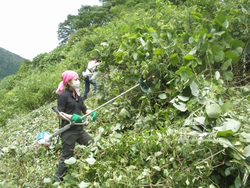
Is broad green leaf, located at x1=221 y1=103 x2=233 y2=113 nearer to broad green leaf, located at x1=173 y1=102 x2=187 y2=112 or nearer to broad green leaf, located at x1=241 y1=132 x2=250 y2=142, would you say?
broad green leaf, located at x1=241 y1=132 x2=250 y2=142

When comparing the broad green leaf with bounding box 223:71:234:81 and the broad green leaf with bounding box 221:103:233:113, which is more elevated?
the broad green leaf with bounding box 223:71:234:81

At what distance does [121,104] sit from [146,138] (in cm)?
120

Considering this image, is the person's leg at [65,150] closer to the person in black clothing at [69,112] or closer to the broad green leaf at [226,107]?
the person in black clothing at [69,112]

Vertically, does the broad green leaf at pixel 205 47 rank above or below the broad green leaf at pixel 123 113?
above

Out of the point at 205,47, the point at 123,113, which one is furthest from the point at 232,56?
the point at 123,113

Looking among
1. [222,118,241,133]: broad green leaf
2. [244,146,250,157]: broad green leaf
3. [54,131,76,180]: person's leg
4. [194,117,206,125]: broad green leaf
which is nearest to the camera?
[244,146,250,157]: broad green leaf

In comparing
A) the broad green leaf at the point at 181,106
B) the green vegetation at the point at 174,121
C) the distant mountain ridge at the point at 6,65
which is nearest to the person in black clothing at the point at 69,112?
the green vegetation at the point at 174,121

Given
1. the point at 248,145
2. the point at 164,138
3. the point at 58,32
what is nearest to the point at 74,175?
the point at 164,138

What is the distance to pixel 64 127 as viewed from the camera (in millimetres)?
2455

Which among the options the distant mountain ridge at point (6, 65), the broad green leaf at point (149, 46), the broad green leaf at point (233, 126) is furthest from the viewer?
the distant mountain ridge at point (6, 65)

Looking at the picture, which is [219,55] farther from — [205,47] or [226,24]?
[226,24]

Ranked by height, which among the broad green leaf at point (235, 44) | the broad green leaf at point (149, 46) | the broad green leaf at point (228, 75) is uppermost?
the broad green leaf at point (149, 46)

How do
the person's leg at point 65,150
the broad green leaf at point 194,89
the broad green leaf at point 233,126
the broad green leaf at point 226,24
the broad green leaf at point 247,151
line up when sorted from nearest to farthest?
the broad green leaf at point 247,151 → the broad green leaf at point 233,126 → the broad green leaf at point 194,89 → the broad green leaf at point 226,24 → the person's leg at point 65,150

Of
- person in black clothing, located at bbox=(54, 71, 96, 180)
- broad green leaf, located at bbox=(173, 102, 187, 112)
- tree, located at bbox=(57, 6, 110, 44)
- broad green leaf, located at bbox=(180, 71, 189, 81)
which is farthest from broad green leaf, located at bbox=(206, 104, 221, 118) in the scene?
tree, located at bbox=(57, 6, 110, 44)
